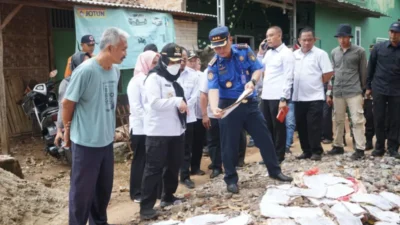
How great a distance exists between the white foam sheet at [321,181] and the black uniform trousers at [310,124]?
1168 mm

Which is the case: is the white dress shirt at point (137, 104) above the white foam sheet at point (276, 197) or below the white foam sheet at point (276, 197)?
above

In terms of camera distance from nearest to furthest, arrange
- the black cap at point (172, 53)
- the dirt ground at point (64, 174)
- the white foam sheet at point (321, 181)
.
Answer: the black cap at point (172, 53)
the white foam sheet at point (321, 181)
the dirt ground at point (64, 174)

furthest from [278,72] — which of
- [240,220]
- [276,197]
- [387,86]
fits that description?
[240,220]

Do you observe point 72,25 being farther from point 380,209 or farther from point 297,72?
point 380,209

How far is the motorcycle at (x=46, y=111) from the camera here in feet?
23.9

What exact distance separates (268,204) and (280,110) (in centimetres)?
176

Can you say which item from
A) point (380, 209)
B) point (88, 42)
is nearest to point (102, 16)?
point (88, 42)

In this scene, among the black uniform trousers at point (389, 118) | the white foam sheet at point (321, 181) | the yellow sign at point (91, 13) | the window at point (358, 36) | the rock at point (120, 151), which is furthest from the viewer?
the window at point (358, 36)

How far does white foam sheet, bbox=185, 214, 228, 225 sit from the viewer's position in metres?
3.99

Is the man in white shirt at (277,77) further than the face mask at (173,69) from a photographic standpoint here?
Yes

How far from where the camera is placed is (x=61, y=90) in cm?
601

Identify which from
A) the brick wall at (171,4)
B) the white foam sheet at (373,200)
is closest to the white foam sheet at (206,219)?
the white foam sheet at (373,200)

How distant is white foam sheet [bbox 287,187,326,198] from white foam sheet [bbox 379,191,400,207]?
60 cm

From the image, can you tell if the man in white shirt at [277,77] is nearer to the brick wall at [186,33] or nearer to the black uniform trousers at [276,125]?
the black uniform trousers at [276,125]
